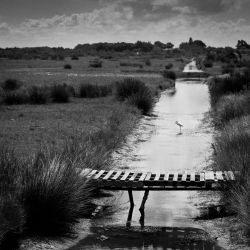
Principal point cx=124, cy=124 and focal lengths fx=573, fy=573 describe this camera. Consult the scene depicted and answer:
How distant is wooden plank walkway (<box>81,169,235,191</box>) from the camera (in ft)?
30.0

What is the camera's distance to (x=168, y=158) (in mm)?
14078

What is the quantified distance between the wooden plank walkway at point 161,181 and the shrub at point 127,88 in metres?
16.5

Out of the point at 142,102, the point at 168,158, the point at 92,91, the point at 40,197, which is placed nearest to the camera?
the point at 40,197

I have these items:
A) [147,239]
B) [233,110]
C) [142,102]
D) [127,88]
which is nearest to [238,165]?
[147,239]

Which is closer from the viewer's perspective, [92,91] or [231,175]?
[231,175]

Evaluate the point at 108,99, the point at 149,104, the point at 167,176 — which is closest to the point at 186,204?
the point at 167,176

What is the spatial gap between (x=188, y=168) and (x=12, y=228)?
6356 millimetres

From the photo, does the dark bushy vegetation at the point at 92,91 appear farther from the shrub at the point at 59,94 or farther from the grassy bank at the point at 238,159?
the grassy bank at the point at 238,159

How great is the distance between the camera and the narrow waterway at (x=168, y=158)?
8.83 metres

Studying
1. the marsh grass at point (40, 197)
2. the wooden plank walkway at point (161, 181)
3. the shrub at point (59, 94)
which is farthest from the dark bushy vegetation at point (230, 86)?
the marsh grass at point (40, 197)

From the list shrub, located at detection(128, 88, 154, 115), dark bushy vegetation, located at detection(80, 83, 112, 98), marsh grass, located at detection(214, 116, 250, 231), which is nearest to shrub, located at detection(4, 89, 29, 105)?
dark bushy vegetation, located at detection(80, 83, 112, 98)

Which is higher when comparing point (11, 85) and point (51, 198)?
point (11, 85)

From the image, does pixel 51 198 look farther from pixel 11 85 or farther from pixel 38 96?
pixel 11 85

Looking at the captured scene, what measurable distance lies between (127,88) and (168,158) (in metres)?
12.7
